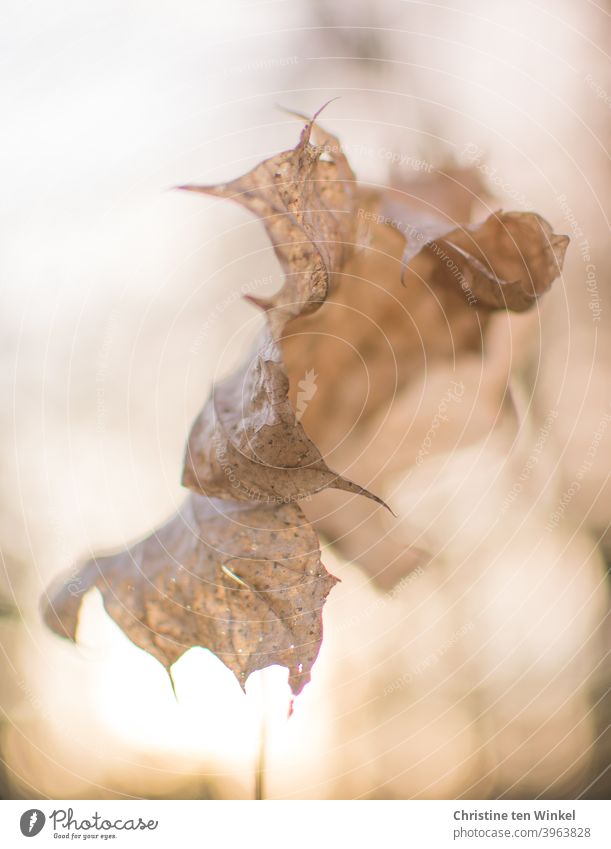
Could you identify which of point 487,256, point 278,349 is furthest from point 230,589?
point 487,256

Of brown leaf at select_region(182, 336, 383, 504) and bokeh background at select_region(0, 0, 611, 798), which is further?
bokeh background at select_region(0, 0, 611, 798)

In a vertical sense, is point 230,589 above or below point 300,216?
below
